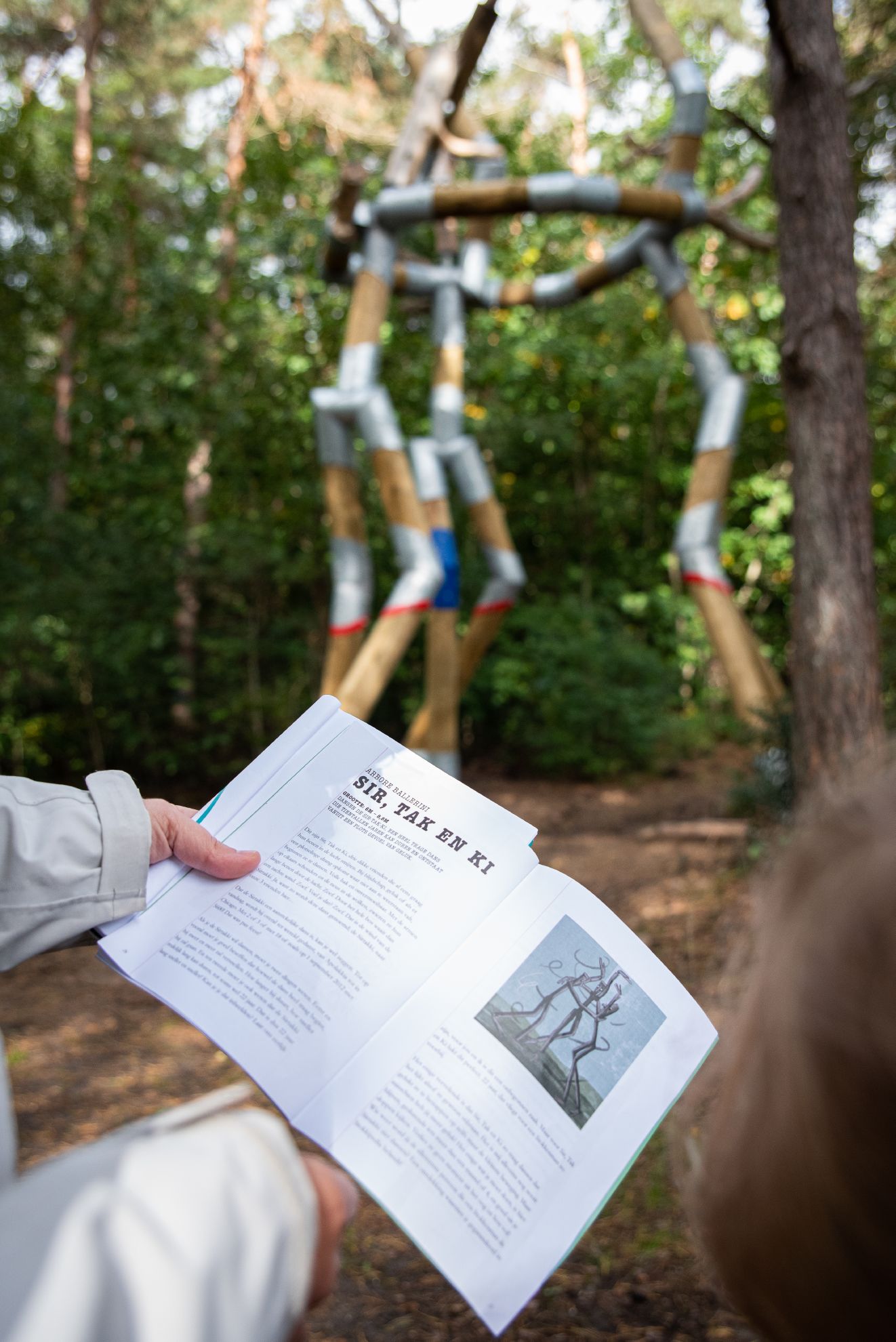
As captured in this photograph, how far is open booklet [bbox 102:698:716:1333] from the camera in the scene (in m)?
0.77

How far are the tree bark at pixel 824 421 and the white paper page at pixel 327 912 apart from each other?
10.3 ft

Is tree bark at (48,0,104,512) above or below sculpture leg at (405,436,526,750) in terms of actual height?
above

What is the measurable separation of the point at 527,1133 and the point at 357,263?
591 cm

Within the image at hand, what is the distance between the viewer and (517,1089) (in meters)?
0.84

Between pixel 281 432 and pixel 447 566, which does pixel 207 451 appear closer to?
pixel 281 432

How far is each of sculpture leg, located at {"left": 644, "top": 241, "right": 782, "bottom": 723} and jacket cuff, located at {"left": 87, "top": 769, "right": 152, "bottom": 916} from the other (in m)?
4.21

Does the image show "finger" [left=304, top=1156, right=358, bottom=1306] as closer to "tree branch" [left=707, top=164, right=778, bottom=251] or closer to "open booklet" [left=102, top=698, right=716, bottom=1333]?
"open booklet" [left=102, top=698, right=716, bottom=1333]

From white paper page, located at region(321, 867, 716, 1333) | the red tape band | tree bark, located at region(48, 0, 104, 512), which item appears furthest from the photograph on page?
tree bark, located at region(48, 0, 104, 512)

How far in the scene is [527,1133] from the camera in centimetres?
81

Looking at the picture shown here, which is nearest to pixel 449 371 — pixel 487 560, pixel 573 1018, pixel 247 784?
pixel 487 560

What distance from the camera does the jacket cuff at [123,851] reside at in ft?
3.34

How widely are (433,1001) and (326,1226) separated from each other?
0.29 m

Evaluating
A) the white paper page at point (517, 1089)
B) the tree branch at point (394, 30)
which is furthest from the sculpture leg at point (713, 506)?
the white paper page at point (517, 1089)

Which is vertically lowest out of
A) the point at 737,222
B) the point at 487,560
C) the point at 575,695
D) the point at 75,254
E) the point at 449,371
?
the point at 575,695
